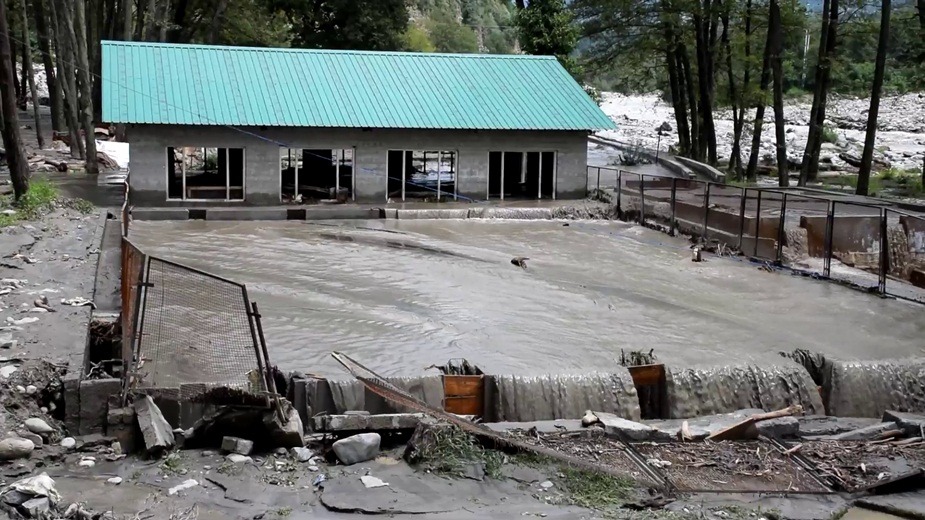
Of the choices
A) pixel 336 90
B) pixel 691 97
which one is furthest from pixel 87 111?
pixel 691 97

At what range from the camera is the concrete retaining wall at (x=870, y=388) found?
1454cm

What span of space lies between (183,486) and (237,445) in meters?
1.03

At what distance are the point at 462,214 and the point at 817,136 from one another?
17759 mm

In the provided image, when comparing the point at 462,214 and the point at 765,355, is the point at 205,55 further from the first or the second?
the point at 765,355

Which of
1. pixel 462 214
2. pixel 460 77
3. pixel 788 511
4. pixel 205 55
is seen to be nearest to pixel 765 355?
pixel 788 511

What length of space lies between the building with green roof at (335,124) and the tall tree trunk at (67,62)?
434 cm

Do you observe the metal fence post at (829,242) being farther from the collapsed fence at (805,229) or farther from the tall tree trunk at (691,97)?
A: the tall tree trunk at (691,97)

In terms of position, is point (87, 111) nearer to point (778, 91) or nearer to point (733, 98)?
point (778, 91)

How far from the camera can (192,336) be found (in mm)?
11211

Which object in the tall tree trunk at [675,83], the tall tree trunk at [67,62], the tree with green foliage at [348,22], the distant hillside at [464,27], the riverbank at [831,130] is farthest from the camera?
the distant hillside at [464,27]

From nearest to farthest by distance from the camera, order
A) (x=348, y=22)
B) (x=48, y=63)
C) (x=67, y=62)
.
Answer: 1. (x=67, y=62)
2. (x=48, y=63)
3. (x=348, y=22)

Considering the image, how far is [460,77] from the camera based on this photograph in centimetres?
3600

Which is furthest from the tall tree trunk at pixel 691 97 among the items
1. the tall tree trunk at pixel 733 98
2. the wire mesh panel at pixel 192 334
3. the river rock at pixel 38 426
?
the river rock at pixel 38 426

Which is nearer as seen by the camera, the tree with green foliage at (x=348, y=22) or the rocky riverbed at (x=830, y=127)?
the tree with green foliage at (x=348, y=22)
